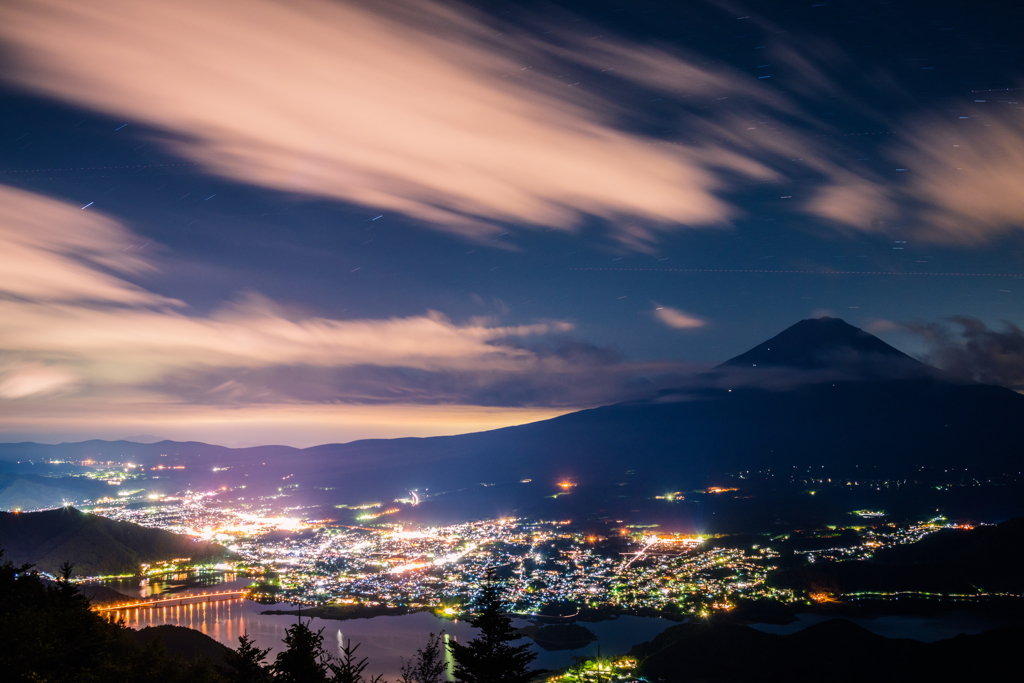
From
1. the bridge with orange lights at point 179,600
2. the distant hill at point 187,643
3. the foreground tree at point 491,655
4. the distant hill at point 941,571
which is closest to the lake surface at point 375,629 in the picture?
the bridge with orange lights at point 179,600

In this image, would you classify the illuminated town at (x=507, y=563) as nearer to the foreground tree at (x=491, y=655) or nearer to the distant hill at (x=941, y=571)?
the distant hill at (x=941, y=571)

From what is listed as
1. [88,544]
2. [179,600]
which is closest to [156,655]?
[179,600]

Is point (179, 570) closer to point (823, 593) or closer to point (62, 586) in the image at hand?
point (62, 586)

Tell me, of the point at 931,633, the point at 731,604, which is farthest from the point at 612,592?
the point at 931,633

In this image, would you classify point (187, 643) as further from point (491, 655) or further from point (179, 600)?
point (491, 655)

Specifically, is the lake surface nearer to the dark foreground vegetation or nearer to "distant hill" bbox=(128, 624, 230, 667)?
"distant hill" bbox=(128, 624, 230, 667)
